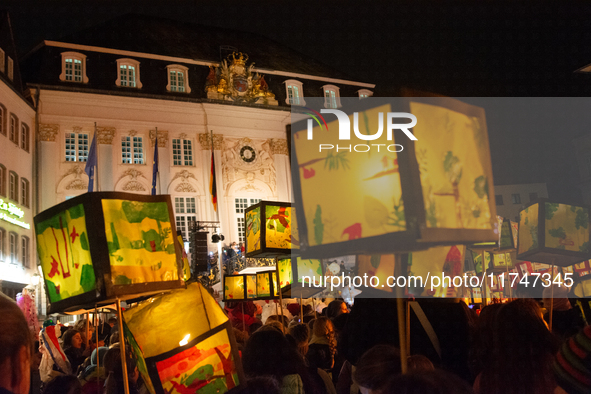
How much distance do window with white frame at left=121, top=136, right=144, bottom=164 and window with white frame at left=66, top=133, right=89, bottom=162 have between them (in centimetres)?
184

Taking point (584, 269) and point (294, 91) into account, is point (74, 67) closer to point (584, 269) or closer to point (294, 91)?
point (294, 91)

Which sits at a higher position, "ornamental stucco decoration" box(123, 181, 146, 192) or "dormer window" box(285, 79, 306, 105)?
"dormer window" box(285, 79, 306, 105)

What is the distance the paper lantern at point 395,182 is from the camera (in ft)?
8.41

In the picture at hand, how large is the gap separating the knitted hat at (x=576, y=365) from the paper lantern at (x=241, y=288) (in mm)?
9652

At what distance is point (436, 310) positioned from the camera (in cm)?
402

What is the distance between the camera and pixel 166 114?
30.9 meters

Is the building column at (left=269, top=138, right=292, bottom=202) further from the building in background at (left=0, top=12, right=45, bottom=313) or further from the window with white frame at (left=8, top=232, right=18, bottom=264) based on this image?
the window with white frame at (left=8, top=232, right=18, bottom=264)

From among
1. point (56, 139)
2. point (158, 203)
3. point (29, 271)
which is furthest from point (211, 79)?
point (158, 203)

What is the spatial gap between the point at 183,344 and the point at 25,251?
24.4 metres

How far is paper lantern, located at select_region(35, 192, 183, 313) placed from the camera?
10.9ft

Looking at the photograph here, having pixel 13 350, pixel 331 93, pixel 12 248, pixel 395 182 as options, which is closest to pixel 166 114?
pixel 331 93

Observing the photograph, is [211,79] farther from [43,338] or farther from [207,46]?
[43,338]

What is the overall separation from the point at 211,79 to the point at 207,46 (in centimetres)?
390

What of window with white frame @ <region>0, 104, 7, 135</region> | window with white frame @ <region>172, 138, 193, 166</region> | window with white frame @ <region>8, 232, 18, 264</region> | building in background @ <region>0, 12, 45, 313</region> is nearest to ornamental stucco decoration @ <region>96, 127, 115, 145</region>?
building in background @ <region>0, 12, 45, 313</region>
